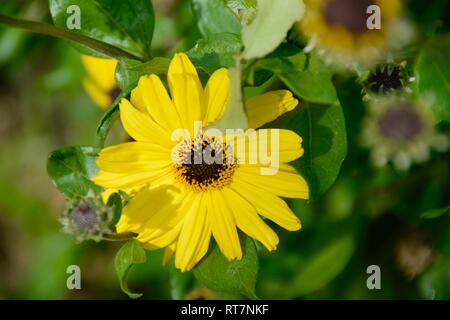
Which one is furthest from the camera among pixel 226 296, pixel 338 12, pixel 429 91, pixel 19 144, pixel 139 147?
pixel 19 144

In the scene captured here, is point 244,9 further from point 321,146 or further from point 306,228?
point 306,228

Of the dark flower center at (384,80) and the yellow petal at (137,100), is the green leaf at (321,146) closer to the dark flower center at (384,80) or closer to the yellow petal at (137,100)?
the dark flower center at (384,80)

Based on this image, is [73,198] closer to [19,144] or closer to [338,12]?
[338,12]

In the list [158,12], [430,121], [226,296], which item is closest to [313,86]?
[430,121]

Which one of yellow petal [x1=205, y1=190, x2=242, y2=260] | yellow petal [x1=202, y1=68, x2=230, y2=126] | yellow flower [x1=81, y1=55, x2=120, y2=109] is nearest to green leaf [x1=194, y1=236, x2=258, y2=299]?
yellow petal [x1=205, y1=190, x2=242, y2=260]

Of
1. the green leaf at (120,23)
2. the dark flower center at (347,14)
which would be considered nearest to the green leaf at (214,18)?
the green leaf at (120,23)

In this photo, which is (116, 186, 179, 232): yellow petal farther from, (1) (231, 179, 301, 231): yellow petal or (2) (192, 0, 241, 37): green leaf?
(2) (192, 0, 241, 37): green leaf
